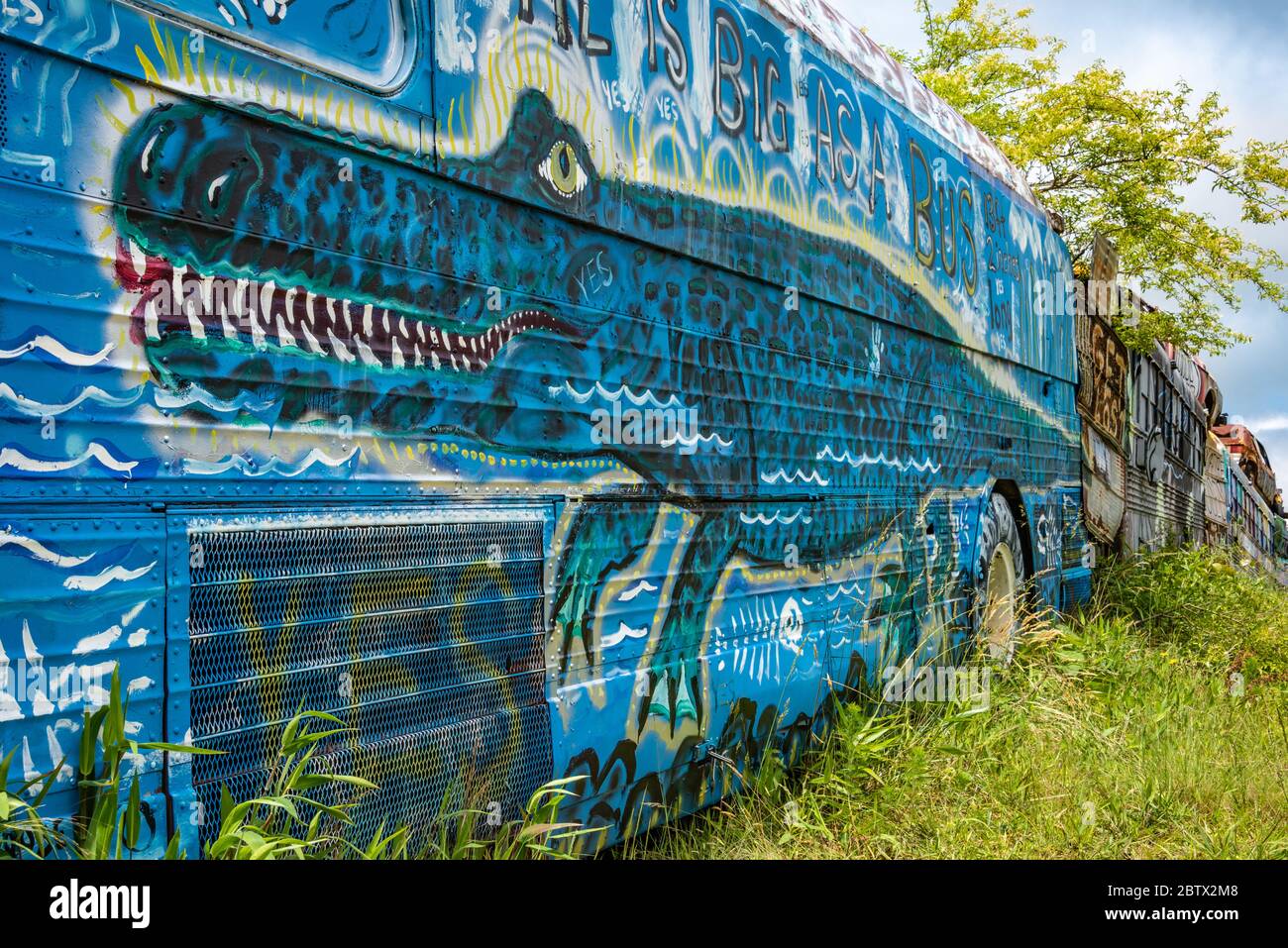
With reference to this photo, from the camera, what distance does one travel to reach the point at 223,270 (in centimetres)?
244

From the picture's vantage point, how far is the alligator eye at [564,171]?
11.0 ft

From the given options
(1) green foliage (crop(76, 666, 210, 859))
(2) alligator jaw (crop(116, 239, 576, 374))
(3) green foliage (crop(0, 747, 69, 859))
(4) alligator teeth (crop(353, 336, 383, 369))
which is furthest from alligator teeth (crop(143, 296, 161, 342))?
(3) green foliage (crop(0, 747, 69, 859))

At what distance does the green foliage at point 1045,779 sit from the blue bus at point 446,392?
23cm

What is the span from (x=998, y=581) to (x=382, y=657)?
525cm

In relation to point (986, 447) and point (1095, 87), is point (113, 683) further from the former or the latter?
point (1095, 87)

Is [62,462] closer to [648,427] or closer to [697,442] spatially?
[648,427]

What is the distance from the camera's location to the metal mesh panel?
2430 mm

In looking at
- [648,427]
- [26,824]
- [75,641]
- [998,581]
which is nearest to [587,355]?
[648,427]

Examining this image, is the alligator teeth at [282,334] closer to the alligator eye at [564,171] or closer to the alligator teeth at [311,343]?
the alligator teeth at [311,343]

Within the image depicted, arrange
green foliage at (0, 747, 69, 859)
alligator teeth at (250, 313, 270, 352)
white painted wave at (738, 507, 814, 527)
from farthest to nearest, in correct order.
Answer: white painted wave at (738, 507, 814, 527), alligator teeth at (250, 313, 270, 352), green foliage at (0, 747, 69, 859)

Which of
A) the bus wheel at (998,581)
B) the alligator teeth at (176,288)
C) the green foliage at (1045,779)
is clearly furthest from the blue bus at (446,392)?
the bus wheel at (998,581)

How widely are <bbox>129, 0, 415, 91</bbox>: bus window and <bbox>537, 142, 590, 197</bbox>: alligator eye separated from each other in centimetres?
57

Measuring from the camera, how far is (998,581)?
7191 mm

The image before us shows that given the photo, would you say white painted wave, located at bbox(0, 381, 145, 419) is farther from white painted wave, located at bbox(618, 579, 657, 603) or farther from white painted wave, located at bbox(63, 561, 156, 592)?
white painted wave, located at bbox(618, 579, 657, 603)
